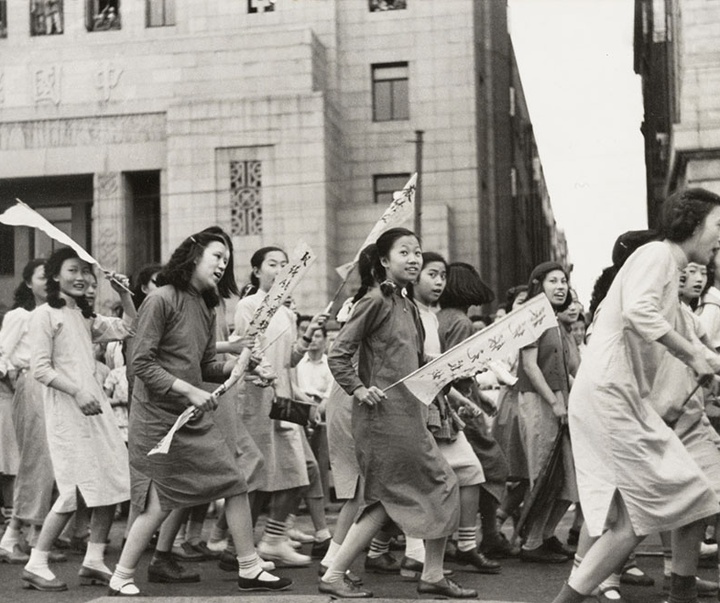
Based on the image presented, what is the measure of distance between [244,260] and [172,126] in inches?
150

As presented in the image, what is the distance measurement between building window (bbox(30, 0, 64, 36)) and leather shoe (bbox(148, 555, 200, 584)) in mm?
28094

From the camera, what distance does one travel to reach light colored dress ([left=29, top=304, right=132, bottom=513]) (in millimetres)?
7098

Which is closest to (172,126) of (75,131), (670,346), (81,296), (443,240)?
(75,131)

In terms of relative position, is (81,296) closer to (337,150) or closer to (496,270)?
(337,150)

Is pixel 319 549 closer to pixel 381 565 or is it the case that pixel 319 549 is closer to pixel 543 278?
pixel 381 565

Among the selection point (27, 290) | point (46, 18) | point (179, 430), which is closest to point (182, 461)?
point (179, 430)

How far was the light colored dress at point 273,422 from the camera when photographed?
316 inches

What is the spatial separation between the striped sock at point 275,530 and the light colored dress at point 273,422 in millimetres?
228

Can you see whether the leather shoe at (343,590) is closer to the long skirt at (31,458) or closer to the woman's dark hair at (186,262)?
the woman's dark hair at (186,262)

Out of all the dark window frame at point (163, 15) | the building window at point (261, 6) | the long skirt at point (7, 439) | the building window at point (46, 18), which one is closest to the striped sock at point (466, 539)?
the long skirt at point (7, 439)

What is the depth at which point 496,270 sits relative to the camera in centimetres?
3531

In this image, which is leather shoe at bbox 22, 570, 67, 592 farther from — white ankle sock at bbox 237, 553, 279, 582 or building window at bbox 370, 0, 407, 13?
building window at bbox 370, 0, 407, 13

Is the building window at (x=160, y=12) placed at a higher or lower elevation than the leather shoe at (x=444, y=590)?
higher

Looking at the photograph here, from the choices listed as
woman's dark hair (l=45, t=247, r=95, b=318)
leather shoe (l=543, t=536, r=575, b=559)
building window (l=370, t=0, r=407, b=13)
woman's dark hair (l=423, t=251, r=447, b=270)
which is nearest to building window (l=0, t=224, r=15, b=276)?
building window (l=370, t=0, r=407, b=13)
